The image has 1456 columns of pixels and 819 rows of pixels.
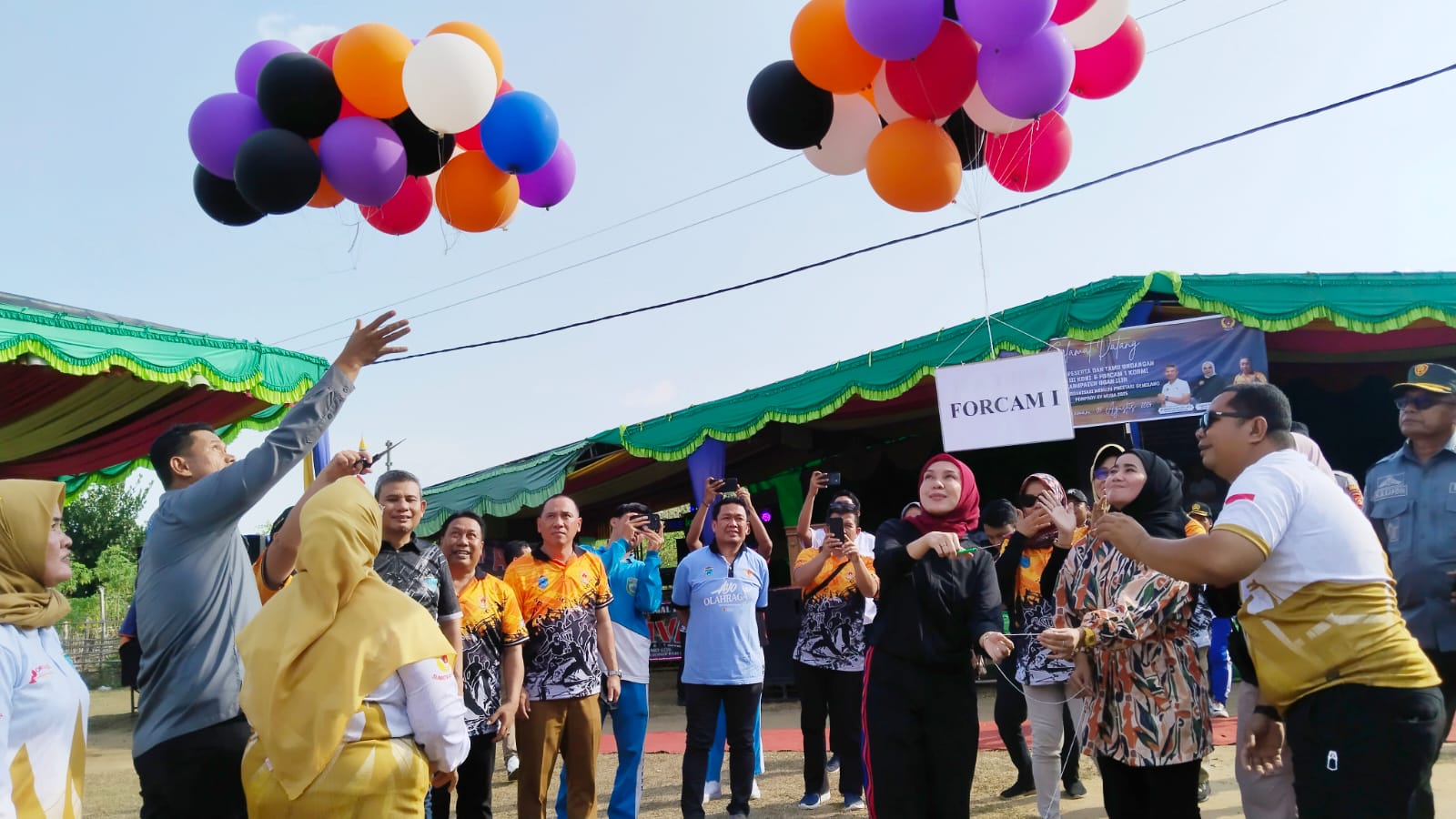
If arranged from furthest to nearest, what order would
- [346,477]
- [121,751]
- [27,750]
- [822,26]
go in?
[121,751] → [822,26] → [346,477] → [27,750]

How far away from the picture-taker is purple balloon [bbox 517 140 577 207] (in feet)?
18.7

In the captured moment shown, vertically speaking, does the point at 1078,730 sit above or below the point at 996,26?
below

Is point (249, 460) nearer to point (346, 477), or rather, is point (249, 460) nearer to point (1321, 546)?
point (346, 477)

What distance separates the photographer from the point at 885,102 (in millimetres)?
5258

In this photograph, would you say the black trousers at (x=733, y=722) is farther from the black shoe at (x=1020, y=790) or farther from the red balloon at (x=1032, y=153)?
the red balloon at (x=1032, y=153)

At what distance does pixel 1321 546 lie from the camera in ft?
8.75

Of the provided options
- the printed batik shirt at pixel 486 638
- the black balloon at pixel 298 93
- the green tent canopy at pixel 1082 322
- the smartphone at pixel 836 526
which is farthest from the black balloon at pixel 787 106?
the green tent canopy at pixel 1082 322

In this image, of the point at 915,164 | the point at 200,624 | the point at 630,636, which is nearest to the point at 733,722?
the point at 630,636

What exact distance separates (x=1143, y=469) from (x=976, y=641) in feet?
2.93

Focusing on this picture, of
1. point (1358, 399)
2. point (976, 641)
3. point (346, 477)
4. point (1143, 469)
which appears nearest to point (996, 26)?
point (1143, 469)

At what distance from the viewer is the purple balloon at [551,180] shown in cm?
570

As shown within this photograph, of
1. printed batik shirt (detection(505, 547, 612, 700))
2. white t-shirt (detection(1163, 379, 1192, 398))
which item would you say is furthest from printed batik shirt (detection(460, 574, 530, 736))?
white t-shirt (detection(1163, 379, 1192, 398))

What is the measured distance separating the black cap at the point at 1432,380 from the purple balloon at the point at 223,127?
216 inches

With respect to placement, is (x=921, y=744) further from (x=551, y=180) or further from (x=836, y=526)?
(x=551, y=180)
